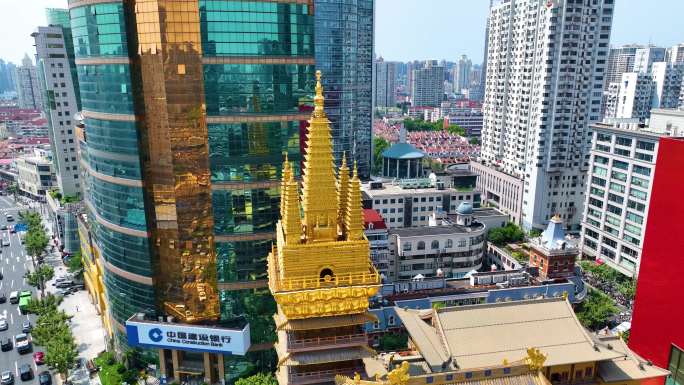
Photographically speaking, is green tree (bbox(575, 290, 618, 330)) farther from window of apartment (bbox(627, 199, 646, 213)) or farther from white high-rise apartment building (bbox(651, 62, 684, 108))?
white high-rise apartment building (bbox(651, 62, 684, 108))

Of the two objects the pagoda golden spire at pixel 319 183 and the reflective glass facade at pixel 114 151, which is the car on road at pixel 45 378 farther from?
the pagoda golden spire at pixel 319 183

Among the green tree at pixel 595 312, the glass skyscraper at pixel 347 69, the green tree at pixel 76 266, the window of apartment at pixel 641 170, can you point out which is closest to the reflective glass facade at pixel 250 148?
the green tree at pixel 595 312

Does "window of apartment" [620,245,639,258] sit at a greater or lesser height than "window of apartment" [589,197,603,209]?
lesser

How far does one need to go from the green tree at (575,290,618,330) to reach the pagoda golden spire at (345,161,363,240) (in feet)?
146

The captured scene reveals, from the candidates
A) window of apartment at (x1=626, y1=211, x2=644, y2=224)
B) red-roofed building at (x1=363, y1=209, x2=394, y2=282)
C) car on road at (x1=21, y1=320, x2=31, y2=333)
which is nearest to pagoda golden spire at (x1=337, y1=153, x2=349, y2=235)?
red-roofed building at (x1=363, y1=209, x2=394, y2=282)

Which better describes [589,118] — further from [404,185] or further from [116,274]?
[116,274]

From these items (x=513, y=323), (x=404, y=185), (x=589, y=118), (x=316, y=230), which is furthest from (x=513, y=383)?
(x=589, y=118)

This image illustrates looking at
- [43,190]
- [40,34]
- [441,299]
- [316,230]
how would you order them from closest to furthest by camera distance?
[316,230]
[441,299]
[40,34]
[43,190]

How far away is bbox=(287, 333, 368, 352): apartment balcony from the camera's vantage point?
29.2 m

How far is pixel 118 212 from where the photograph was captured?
53938 mm

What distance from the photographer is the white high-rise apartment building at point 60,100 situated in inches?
3893

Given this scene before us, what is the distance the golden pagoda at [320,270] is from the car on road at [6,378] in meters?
46.1

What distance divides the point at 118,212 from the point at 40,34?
66.4m

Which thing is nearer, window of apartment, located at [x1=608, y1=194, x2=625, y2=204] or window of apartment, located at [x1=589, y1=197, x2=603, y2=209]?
window of apartment, located at [x1=608, y1=194, x2=625, y2=204]
